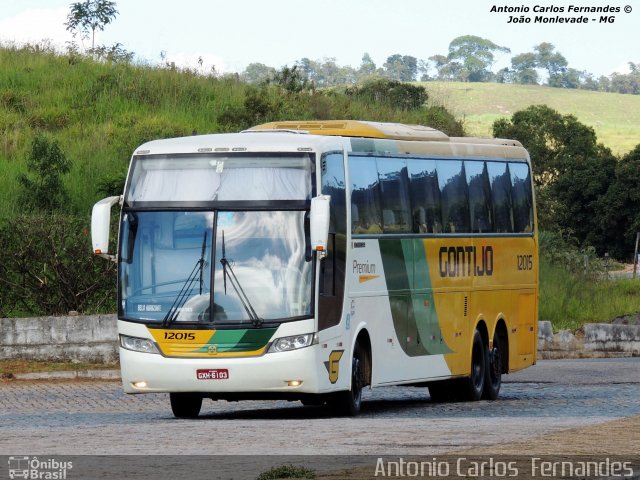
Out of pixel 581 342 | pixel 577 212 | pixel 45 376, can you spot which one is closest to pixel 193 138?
pixel 45 376

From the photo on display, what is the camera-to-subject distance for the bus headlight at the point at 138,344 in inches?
746

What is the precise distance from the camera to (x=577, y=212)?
90625mm

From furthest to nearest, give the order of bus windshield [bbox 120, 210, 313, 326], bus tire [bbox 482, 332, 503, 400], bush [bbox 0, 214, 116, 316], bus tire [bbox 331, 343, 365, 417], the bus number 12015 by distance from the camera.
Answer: bush [bbox 0, 214, 116, 316]
the bus number 12015
bus tire [bbox 482, 332, 503, 400]
bus tire [bbox 331, 343, 365, 417]
bus windshield [bbox 120, 210, 313, 326]

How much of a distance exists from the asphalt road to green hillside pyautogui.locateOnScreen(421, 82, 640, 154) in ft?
397

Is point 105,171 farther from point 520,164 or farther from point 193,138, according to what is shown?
point 193,138

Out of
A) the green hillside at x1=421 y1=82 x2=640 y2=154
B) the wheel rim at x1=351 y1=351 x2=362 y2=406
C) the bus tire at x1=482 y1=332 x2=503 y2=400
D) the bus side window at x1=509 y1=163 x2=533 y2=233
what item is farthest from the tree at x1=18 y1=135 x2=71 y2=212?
the green hillside at x1=421 y1=82 x2=640 y2=154

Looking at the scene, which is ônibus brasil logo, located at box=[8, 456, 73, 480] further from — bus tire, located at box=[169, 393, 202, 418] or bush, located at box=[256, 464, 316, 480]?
bus tire, located at box=[169, 393, 202, 418]

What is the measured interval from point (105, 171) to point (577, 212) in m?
52.9

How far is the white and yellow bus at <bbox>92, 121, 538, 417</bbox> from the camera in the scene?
61.1 ft

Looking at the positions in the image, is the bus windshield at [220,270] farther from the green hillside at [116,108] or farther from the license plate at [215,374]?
the green hillside at [116,108]

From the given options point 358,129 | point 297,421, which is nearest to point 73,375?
point 358,129

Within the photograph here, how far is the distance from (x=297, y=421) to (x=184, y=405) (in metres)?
2.51

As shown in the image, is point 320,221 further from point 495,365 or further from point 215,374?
point 495,365

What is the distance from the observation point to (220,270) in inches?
739
